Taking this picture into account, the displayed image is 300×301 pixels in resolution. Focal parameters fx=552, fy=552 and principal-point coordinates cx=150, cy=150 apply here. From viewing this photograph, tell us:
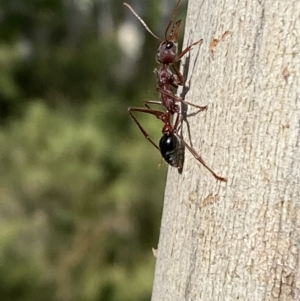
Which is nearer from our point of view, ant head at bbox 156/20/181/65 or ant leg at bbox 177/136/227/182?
ant leg at bbox 177/136/227/182

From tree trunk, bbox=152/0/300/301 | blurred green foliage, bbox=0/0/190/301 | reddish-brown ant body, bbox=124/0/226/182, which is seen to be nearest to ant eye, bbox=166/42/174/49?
reddish-brown ant body, bbox=124/0/226/182

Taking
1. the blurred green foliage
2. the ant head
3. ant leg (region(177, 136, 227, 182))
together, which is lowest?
the blurred green foliage

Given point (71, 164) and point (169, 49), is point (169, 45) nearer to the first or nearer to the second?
point (169, 49)

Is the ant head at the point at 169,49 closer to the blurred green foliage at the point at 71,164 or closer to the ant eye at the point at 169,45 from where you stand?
the ant eye at the point at 169,45

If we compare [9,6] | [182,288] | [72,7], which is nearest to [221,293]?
[182,288]

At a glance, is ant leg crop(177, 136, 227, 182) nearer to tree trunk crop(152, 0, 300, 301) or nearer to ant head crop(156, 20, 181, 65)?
tree trunk crop(152, 0, 300, 301)

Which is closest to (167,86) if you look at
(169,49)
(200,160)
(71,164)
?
(169,49)

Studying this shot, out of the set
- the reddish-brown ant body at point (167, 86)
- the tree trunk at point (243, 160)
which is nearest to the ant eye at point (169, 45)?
the reddish-brown ant body at point (167, 86)
